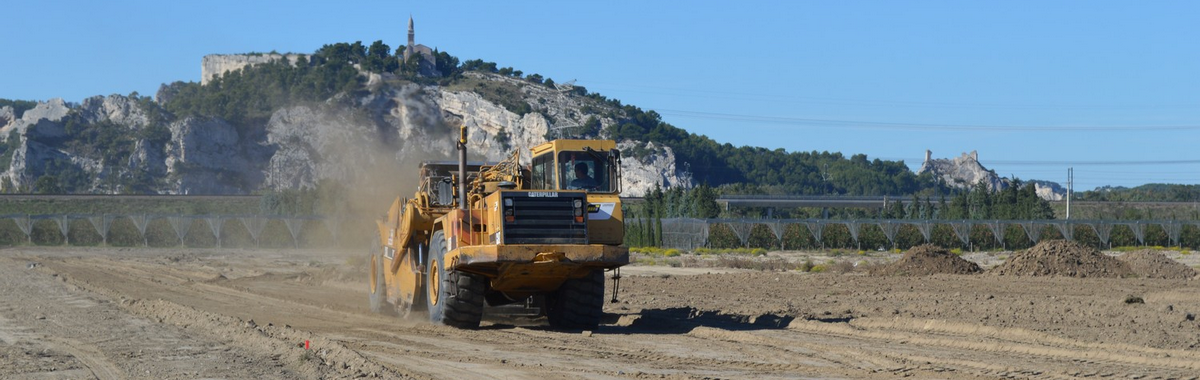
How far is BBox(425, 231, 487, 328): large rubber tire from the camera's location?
1955 centimetres

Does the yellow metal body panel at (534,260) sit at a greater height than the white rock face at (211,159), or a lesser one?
lesser

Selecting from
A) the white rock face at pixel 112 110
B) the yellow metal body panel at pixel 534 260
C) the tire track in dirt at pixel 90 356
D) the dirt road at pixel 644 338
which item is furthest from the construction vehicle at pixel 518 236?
the white rock face at pixel 112 110

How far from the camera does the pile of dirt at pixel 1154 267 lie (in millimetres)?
39619

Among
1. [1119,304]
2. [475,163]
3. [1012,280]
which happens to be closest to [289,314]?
[475,163]

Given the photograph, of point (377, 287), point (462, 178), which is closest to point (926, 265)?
point (377, 287)

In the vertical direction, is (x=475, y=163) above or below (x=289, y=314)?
above

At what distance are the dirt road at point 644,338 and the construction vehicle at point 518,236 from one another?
65 centimetres

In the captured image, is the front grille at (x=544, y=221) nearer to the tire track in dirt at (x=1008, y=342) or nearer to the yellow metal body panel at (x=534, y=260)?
the yellow metal body panel at (x=534, y=260)

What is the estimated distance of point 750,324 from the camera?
21578 millimetres

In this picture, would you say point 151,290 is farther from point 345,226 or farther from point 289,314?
point 289,314

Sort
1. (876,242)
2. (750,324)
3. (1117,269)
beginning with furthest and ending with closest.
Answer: (876,242) → (1117,269) → (750,324)

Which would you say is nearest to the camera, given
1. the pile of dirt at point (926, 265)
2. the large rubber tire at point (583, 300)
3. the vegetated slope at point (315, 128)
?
the large rubber tire at point (583, 300)

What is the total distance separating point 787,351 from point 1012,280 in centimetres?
2180

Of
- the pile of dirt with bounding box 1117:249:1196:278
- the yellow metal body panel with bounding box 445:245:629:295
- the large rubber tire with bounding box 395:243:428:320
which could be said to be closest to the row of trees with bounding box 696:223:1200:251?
the pile of dirt with bounding box 1117:249:1196:278
